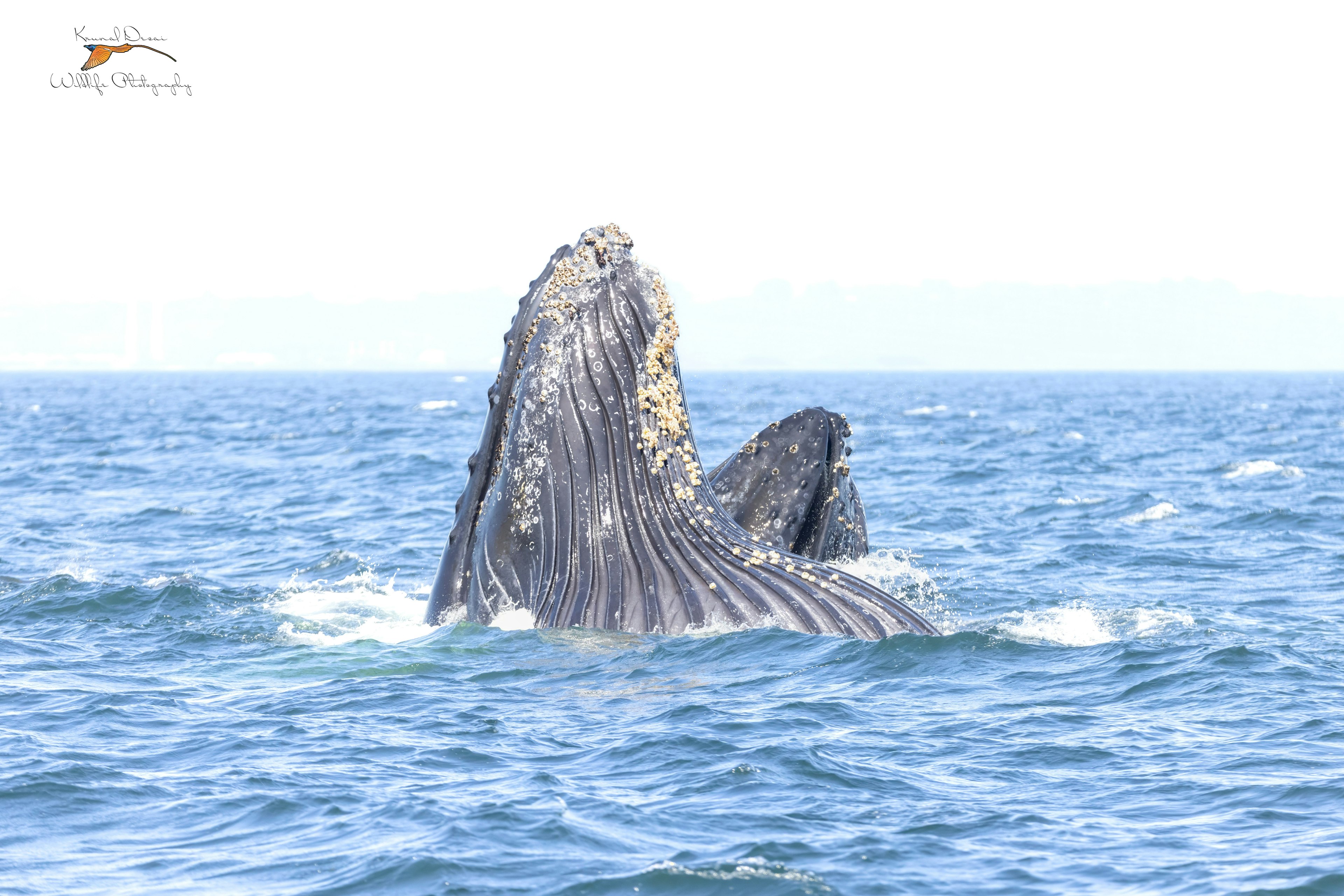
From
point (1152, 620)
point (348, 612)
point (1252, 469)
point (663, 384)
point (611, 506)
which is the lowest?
point (348, 612)

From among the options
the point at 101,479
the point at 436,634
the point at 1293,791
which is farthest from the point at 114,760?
the point at 101,479

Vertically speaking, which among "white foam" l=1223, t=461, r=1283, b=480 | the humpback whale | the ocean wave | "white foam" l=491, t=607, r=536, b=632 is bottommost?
the ocean wave

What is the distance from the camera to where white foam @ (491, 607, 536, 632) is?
946 cm

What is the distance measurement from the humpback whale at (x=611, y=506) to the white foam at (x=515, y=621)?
3 centimetres

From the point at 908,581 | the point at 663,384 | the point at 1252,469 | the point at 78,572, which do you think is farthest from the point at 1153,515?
the point at 78,572

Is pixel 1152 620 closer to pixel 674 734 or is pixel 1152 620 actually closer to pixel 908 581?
pixel 908 581

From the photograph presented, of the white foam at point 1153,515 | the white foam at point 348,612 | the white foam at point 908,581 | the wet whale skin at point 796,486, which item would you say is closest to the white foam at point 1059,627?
the white foam at point 908,581

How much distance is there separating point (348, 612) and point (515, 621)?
12.5 feet

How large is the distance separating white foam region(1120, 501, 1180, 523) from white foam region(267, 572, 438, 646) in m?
11.4

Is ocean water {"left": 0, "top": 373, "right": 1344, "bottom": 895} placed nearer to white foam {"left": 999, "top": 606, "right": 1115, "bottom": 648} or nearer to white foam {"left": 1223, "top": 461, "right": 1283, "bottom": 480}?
white foam {"left": 999, "top": 606, "right": 1115, "bottom": 648}

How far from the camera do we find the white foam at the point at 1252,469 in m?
28.5

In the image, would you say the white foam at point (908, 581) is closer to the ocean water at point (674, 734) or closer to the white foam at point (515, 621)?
the ocean water at point (674, 734)

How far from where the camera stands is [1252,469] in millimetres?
29609

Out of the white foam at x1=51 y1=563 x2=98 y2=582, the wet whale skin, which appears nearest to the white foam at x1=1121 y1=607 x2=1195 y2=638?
the wet whale skin
